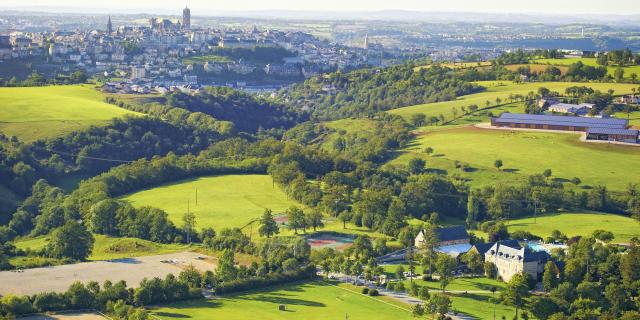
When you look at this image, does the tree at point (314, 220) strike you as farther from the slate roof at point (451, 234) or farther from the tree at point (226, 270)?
the tree at point (226, 270)

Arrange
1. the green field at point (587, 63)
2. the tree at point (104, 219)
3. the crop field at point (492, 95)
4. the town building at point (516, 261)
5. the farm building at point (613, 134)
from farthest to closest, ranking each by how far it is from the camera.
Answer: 1. the green field at point (587, 63)
2. the crop field at point (492, 95)
3. the farm building at point (613, 134)
4. the tree at point (104, 219)
5. the town building at point (516, 261)

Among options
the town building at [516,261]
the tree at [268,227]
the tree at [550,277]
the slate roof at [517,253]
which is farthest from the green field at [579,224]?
the tree at [268,227]

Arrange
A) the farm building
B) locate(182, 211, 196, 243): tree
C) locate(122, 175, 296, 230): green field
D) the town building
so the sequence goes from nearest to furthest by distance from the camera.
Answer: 1. the town building
2. locate(182, 211, 196, 243): tree
3. locate(122, 175, 296, 230): green field
4. the farm building

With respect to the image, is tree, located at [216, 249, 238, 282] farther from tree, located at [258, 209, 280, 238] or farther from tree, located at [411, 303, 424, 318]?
tree, located at [258, 209, 280, 238]

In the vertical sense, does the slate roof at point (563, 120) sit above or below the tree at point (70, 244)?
above

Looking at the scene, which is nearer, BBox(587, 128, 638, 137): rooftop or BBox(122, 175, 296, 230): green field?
BBox(122, 175, 296, 230): green field

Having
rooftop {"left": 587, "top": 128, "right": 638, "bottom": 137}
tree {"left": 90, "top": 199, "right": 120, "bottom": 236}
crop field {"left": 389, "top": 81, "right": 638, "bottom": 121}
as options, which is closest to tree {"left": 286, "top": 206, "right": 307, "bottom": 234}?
tree {"left": 90, "top": 199, "right": 120, "bottom": 236}
